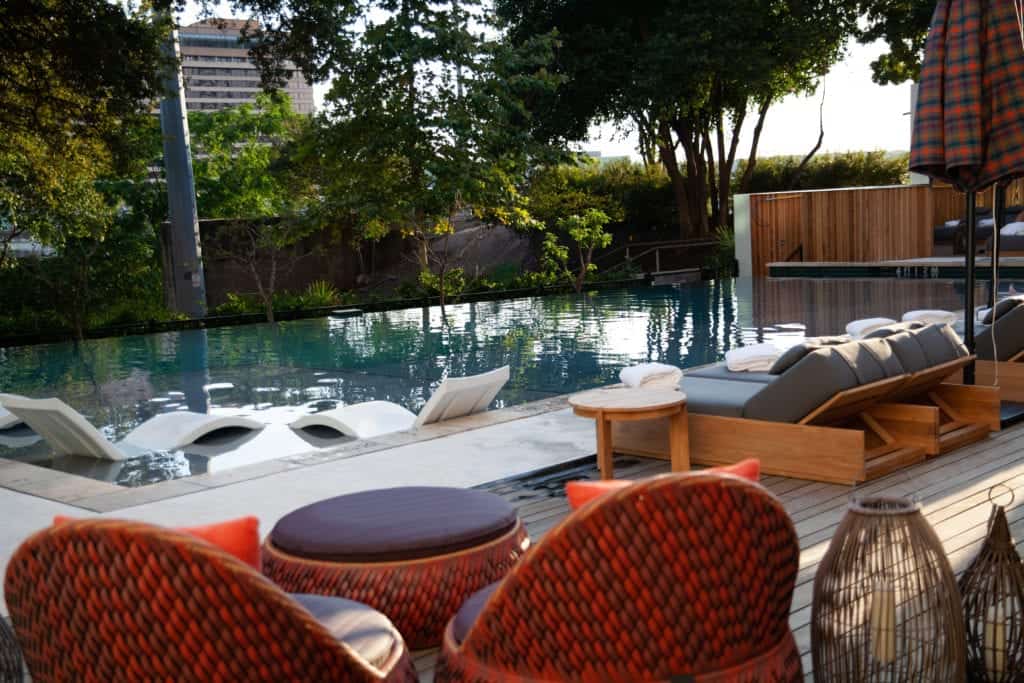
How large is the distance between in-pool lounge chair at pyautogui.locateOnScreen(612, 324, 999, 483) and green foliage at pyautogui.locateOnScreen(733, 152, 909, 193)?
2316 centimetres

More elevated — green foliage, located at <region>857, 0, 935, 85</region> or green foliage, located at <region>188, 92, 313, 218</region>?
green foliage, located at <region>857, 0, 935, 85</region>

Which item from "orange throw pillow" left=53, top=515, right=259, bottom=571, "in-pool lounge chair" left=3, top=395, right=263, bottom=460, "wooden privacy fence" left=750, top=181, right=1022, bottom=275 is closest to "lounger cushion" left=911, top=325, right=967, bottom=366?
"orange throw pillow" left=53, top=515, right=259, bottom=571

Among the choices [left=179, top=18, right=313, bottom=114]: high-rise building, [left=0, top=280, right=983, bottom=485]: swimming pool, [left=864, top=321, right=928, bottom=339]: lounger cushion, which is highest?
Answer: [left=179, top=18, right=313, bottom=114]: high-rise building

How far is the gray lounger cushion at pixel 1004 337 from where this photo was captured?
6531 mm

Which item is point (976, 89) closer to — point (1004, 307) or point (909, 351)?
point (909, 351)

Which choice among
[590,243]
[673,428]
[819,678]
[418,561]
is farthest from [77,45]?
[819,678]

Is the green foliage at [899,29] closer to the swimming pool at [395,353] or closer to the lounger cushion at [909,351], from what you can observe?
the swimming pool at [395,353]

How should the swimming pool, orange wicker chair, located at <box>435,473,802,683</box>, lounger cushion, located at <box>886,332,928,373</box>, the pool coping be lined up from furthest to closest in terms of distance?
the swimming pool → the pool coping → lounger cushion, located at <box>886,332,928,373</box> → orange wicker chair, located at <box>435,473,802,683</box>

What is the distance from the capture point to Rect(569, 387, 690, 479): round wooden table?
5.11 m

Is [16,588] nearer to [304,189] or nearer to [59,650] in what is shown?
[59,650]

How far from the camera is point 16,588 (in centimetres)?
196

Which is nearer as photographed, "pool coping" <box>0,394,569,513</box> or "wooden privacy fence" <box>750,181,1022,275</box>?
"pool coping" <box>0,394,569,513</box>

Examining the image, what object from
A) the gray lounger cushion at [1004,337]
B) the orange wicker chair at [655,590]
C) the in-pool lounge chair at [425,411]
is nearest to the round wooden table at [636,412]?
the in-pool lounge chair at [425,411]

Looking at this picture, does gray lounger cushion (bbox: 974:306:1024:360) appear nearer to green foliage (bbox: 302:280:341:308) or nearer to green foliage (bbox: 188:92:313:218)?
green foliage (bbox: 302:280:341:308)
